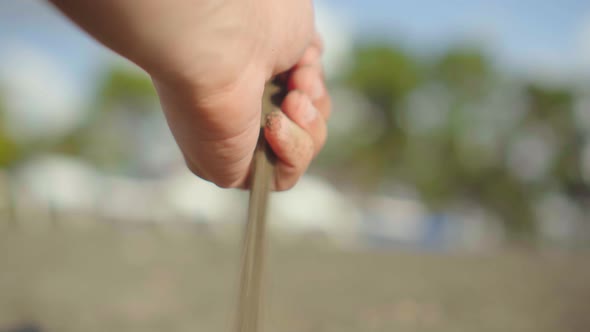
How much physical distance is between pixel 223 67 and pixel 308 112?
355mm

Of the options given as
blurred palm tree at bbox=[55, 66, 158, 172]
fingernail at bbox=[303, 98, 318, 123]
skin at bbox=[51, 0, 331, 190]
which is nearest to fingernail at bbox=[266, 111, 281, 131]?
skin at bbox=[51, 0, 331, 190]

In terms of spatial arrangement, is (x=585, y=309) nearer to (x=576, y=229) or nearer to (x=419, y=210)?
(x=576, y=229)

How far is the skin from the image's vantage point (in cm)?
73

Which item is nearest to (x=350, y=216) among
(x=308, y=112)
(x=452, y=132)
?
(x=452, y=132)

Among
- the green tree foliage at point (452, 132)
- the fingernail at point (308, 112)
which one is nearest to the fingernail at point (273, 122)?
the fingernail at point (308, 112)

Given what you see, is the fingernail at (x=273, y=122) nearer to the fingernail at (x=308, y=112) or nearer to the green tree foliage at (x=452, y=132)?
the fingernail at (x=308, y=112)

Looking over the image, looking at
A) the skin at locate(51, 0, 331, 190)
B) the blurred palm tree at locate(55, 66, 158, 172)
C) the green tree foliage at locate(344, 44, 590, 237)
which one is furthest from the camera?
the blurred palm tree at locate(55, 66, 158, 172)

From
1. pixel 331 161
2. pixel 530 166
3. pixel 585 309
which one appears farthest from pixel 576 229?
pixel 585 309

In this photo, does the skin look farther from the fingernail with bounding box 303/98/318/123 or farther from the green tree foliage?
the green tree foliage

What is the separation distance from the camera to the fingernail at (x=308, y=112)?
3.82ft

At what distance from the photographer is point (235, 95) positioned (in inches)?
35.0

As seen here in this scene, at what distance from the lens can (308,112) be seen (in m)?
1.17

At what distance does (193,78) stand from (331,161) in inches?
867

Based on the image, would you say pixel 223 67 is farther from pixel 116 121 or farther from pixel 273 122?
pixel 116 121
